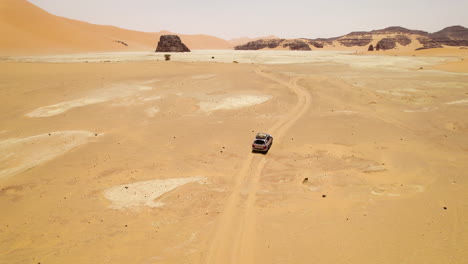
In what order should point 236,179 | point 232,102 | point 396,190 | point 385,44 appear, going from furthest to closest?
point 385,44 < point 232,102 < point 236,179 < point 396,190

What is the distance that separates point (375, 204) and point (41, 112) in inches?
1188

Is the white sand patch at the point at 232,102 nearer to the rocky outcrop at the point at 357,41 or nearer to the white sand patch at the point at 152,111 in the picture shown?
the white sand patch at the point at 152,111

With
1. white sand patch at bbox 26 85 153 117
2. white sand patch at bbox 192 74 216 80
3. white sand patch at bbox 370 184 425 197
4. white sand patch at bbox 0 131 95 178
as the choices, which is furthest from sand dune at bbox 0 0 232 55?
white sand patch at bbox 370 184 425 197

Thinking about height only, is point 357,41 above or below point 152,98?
above

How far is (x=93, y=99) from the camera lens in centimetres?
3184

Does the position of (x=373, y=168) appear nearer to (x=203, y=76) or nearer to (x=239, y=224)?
(x=239, y=224)

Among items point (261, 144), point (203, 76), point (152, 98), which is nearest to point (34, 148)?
point (152, 98)

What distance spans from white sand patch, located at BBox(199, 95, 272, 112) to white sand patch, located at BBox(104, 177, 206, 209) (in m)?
13.7

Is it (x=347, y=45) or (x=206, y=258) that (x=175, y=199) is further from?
(x=347, y=45)

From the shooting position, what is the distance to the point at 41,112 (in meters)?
28.0

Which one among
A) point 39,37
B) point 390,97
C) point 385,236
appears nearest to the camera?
point 385,236

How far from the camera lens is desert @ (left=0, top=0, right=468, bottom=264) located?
993cm

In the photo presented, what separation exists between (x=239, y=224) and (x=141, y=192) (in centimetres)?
549

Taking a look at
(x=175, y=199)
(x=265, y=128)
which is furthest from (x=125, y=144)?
(x=265, y=128)
